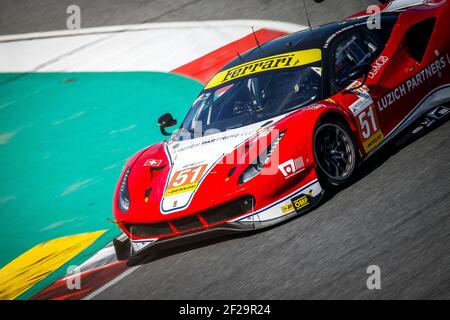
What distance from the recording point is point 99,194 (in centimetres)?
756

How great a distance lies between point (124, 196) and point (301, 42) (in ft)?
7.35

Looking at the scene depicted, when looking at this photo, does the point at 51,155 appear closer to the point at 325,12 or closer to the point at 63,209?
the point at 63,209

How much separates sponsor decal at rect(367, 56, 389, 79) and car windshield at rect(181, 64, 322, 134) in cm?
53

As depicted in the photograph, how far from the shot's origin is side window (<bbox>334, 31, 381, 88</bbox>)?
634 cm

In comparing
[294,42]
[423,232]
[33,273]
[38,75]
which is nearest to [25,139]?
[38,75]

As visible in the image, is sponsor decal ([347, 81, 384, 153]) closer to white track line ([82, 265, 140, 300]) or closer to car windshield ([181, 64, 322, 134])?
car windshield ([181, 64, 322, 134])

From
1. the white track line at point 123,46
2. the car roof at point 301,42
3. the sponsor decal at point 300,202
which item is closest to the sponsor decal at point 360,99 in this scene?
the car roof at point 301,42


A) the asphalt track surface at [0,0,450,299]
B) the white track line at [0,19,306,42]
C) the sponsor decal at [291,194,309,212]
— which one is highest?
the white track line at [0,19,306,42]

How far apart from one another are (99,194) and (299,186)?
2964 mm

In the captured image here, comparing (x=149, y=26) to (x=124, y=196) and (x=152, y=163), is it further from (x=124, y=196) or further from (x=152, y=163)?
(x=124, y=196)

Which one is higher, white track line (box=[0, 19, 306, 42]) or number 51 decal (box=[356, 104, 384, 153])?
white track line (box=[0, 19, 306, 42])

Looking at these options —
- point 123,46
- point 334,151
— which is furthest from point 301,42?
point 123,46

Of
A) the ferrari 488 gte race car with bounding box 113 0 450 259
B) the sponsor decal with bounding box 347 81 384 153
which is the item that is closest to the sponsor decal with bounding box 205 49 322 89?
the ferrari 488 gte race car with bounding box 113 0 450 259
